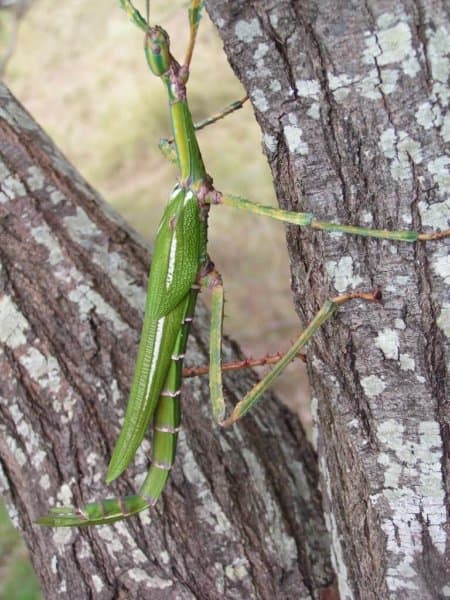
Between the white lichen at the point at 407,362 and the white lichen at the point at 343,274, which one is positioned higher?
the white lichen at the point at 343,274

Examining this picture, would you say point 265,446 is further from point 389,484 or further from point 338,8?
point 338,8

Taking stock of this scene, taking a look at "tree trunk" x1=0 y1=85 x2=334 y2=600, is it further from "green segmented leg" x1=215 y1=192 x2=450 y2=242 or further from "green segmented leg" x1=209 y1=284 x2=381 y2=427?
"green segmented leg" x1=215 y1=192 x2=450 y2=242

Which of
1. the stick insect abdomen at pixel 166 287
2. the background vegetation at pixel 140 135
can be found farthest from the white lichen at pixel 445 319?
the background vegetation at pixel 140 135

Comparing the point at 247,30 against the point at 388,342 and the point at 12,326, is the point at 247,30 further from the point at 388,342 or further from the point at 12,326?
the point at 12,326

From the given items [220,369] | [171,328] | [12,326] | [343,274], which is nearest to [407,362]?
[343,274]

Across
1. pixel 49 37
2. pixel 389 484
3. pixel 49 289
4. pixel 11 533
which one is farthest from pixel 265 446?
pixel 49 37

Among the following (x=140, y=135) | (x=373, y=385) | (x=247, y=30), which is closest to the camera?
(x=247, y=30)

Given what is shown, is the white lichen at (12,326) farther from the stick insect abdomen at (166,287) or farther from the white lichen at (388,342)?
the white lichen at (388,342)
